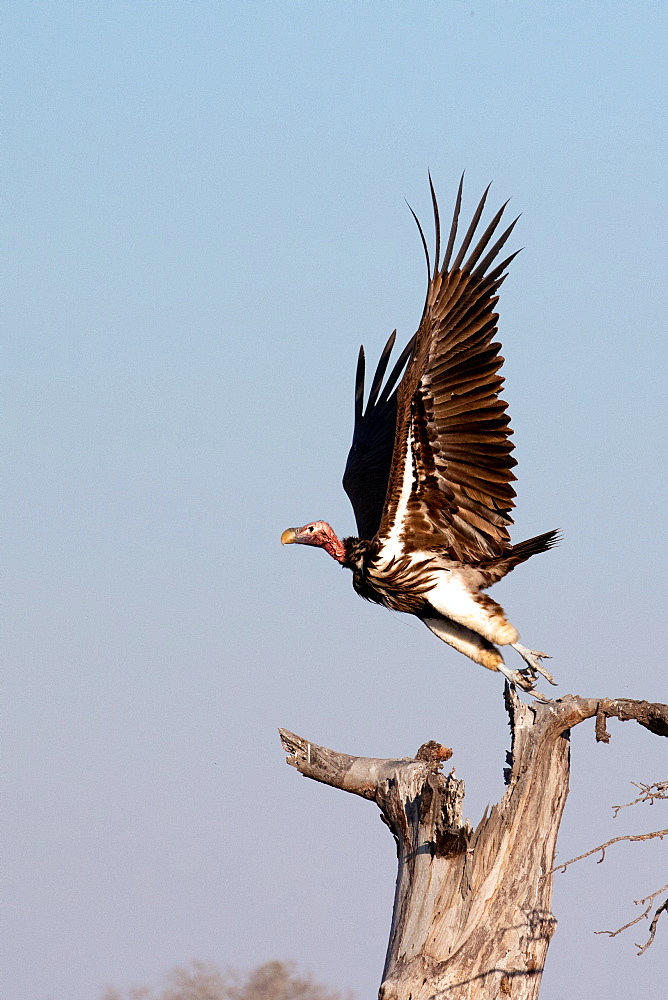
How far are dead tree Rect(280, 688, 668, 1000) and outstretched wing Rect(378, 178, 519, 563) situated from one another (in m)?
1.89

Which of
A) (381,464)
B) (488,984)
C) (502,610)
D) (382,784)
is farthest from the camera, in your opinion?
(381,464)

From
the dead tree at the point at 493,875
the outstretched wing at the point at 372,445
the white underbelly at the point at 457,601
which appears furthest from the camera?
the outstretched wing at the point at 372,445

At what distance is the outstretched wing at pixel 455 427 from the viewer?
886 centimetres

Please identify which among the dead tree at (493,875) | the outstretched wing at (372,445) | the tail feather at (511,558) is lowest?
the dead tree at (493,875)

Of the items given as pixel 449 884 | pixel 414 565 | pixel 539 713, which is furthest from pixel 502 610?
pixel 449 884

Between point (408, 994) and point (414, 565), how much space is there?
299 cm

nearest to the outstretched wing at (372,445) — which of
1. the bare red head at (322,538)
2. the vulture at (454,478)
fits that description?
the bare red head at (322,538)

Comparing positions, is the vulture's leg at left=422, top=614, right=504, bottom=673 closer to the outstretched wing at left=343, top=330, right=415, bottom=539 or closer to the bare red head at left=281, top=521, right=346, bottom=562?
the bare red head at left=281, top=521, right=346, bottom=562

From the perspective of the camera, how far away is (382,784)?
7.88 meters

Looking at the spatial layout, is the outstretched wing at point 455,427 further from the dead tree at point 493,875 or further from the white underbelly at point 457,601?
the dead tree at point 493,875

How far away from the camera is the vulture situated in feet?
29.0

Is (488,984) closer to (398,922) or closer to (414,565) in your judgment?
(398,922)

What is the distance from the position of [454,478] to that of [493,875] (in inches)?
114

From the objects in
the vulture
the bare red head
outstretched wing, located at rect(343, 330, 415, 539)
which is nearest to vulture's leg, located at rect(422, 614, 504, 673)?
the vulture
